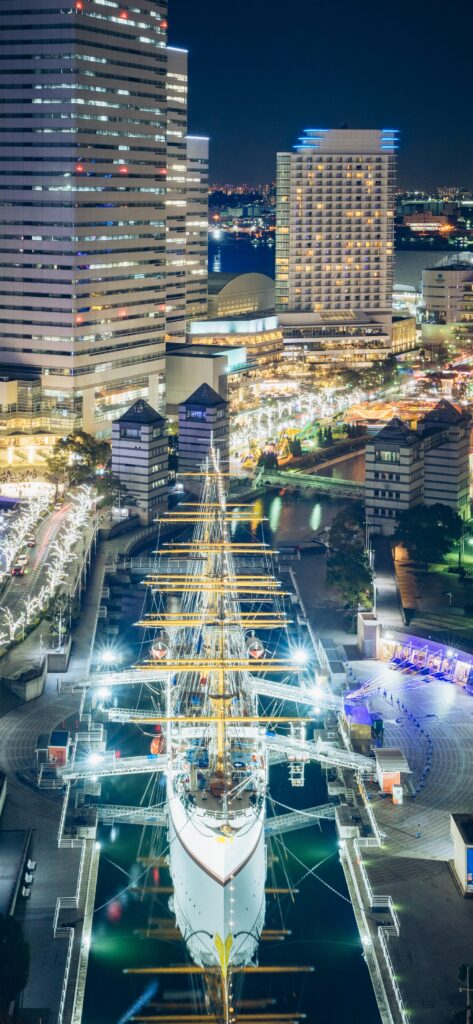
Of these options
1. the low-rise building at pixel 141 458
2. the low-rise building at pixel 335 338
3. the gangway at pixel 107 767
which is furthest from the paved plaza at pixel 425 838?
the low-rise building at pixel 335 338

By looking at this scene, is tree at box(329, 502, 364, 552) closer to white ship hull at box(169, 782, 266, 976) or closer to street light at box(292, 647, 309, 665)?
street light at box(292, 647, 309, 665)

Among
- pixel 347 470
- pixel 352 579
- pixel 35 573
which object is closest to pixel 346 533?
pixel 352 579

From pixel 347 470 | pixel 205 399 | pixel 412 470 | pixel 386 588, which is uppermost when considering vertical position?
pixel 205 399

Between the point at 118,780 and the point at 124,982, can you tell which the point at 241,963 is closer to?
the point at 124,982

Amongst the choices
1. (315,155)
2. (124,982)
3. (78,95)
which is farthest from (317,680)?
(315,155)

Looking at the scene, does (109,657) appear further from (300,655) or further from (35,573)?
(35,573)
